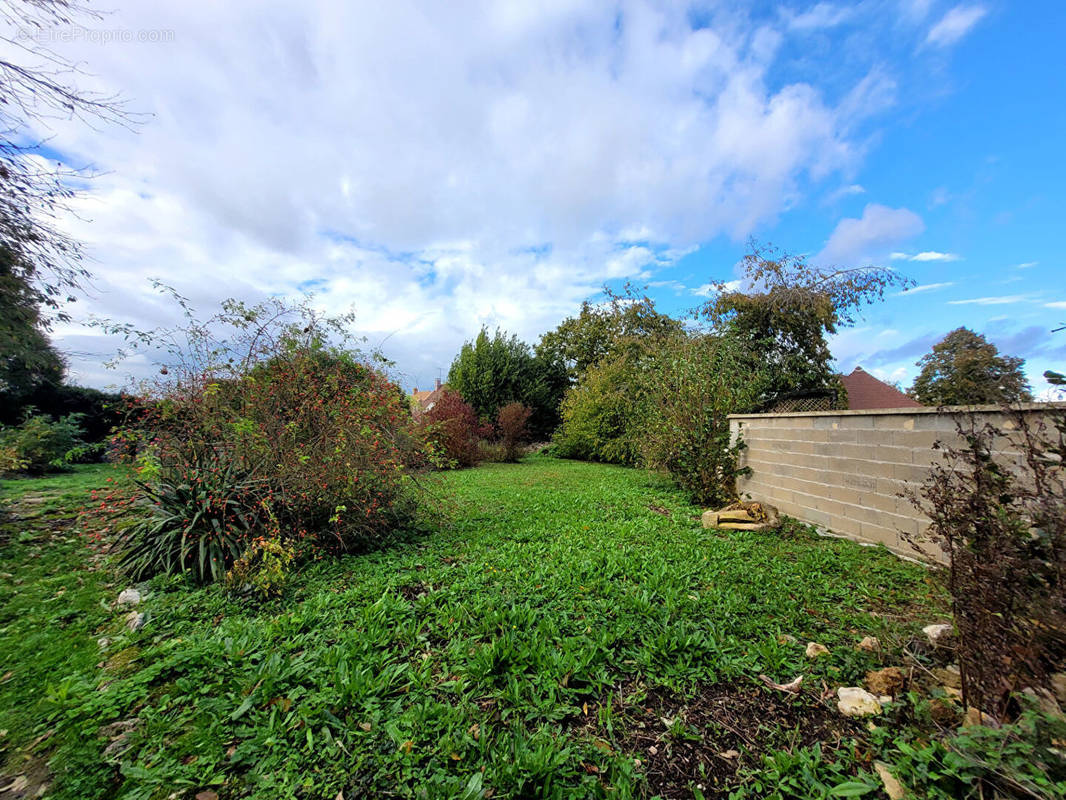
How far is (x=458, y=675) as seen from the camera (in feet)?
6.32

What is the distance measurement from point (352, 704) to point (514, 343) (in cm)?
1568

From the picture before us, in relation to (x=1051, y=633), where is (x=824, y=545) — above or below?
below

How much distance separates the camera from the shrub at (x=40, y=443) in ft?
24.8

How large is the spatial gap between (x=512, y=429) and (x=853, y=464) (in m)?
10.2

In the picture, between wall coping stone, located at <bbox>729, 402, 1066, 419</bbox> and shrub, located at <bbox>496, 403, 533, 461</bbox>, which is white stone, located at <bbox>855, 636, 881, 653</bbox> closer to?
wall coping stone, located at <bbox>729, 402, 1066, 419</bbox>

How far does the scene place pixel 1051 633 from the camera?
1299 mm

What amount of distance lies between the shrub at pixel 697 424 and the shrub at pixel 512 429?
6.35m

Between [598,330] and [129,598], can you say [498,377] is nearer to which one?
[598,330]

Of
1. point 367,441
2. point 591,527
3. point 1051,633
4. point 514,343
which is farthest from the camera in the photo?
point 514,343

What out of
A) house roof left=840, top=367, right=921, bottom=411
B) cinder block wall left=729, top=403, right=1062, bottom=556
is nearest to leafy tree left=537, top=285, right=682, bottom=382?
house roof left=840, top=367, right=921, bottom=411

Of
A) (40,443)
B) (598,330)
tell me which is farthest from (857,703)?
(598,330)

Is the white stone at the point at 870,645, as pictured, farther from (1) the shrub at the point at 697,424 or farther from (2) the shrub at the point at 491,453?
(2) the shrub at the point at 491,453

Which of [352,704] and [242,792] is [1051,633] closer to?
[352,704]

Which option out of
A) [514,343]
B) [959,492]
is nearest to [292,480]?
[959,492]
